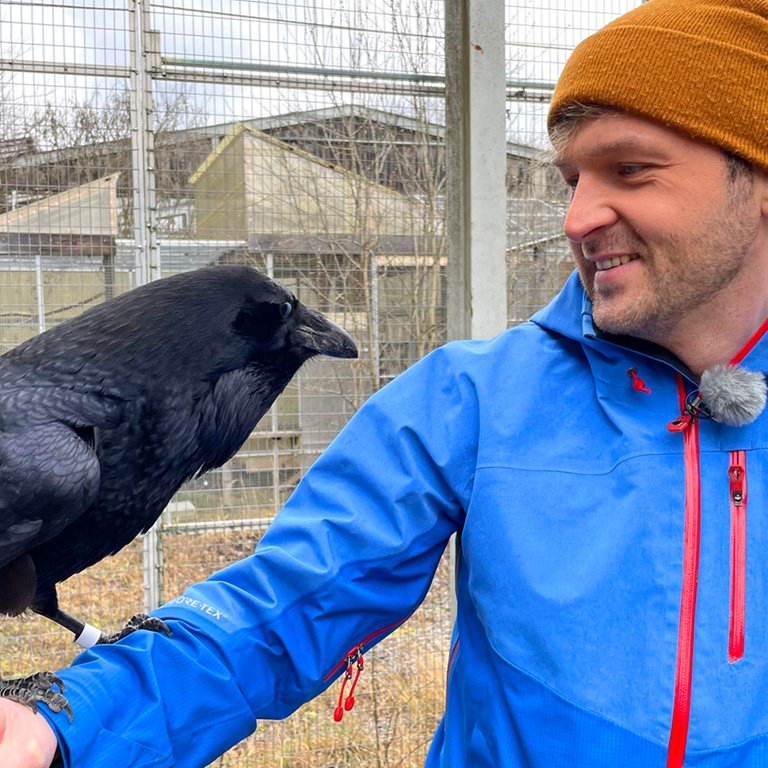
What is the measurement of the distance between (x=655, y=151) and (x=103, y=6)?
197cm

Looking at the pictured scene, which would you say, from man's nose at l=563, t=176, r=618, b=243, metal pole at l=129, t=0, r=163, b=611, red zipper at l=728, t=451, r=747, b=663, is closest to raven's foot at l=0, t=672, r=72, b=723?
red zipper at l=728, t=451, r=747, b=663

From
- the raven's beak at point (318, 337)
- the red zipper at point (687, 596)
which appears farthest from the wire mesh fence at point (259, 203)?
the red zipper at point (687, 596)

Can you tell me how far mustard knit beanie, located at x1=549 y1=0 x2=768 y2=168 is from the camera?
45.6 inches

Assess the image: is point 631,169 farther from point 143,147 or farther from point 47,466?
point 143,147

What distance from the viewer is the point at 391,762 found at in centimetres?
295

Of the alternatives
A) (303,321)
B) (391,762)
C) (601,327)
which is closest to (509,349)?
(601,327)

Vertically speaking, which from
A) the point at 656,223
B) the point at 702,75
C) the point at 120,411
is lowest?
the point at 120,411

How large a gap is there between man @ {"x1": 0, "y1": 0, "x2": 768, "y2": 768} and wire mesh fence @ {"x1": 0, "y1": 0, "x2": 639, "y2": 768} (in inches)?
53.2

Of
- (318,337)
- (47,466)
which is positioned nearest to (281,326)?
(318,337)

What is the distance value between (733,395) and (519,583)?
389mm

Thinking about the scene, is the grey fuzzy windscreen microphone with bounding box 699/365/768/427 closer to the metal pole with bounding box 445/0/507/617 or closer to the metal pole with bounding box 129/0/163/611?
the metal pole with bounding box 445/0/507/617

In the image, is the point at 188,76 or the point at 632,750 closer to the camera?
the point at 632,750

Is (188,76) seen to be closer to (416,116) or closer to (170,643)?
(416,116)

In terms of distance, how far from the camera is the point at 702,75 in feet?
3.82
